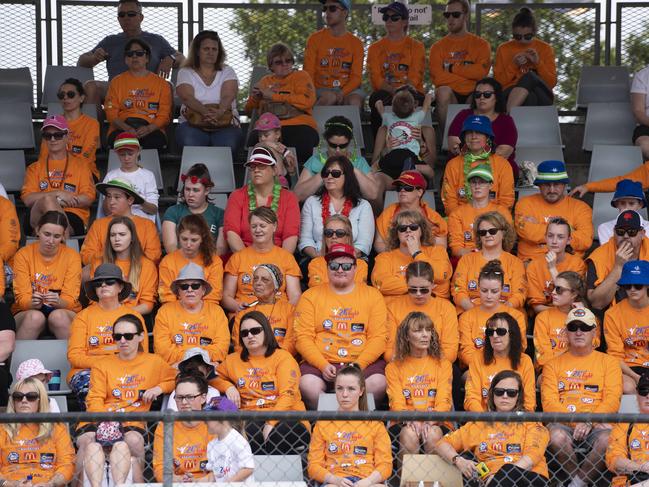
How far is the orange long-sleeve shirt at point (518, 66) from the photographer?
504 inches

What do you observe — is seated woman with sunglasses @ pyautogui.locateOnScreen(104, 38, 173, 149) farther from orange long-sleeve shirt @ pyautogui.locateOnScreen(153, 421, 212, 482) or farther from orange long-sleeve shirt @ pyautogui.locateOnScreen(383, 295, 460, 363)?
orange long-sleeve shirt @ pyautogui.locateOnScreen(153, 421, 212, 482)

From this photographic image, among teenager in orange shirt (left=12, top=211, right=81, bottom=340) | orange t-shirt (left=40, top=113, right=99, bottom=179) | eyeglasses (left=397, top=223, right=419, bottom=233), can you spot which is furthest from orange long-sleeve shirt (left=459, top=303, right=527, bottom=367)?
orange t-shirt (left=40, top=113, right=99, bottom=179)

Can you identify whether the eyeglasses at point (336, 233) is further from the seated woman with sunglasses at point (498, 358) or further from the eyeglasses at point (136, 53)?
the eyeglasses at point (136, 53)

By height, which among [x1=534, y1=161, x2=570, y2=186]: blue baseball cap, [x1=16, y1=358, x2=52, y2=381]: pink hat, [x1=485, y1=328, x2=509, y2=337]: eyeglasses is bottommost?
[x1=16, y1=358, x2=52, y2=381]: pink hat

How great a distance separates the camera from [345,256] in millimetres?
9562

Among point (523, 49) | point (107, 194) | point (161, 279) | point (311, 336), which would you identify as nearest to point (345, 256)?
point (311, 336)

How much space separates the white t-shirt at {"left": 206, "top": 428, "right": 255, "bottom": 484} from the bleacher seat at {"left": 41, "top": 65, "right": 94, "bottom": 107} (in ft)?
18.8

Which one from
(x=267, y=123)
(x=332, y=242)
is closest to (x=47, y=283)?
(x=332, y=242)

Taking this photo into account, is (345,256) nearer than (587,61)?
Yes

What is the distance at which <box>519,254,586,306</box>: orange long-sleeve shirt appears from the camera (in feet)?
33.3

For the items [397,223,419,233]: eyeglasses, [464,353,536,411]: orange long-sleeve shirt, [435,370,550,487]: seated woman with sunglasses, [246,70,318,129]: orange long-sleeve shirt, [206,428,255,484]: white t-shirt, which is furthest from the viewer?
[246,70,318,129]: orange long-sleeve shirt

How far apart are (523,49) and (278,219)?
3.40m

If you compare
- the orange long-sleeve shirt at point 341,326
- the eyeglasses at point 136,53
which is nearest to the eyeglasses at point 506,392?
the orange long-sleeve shirt at point 341,326

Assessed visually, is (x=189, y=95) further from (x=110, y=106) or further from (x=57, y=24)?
(x=57, y=24)
